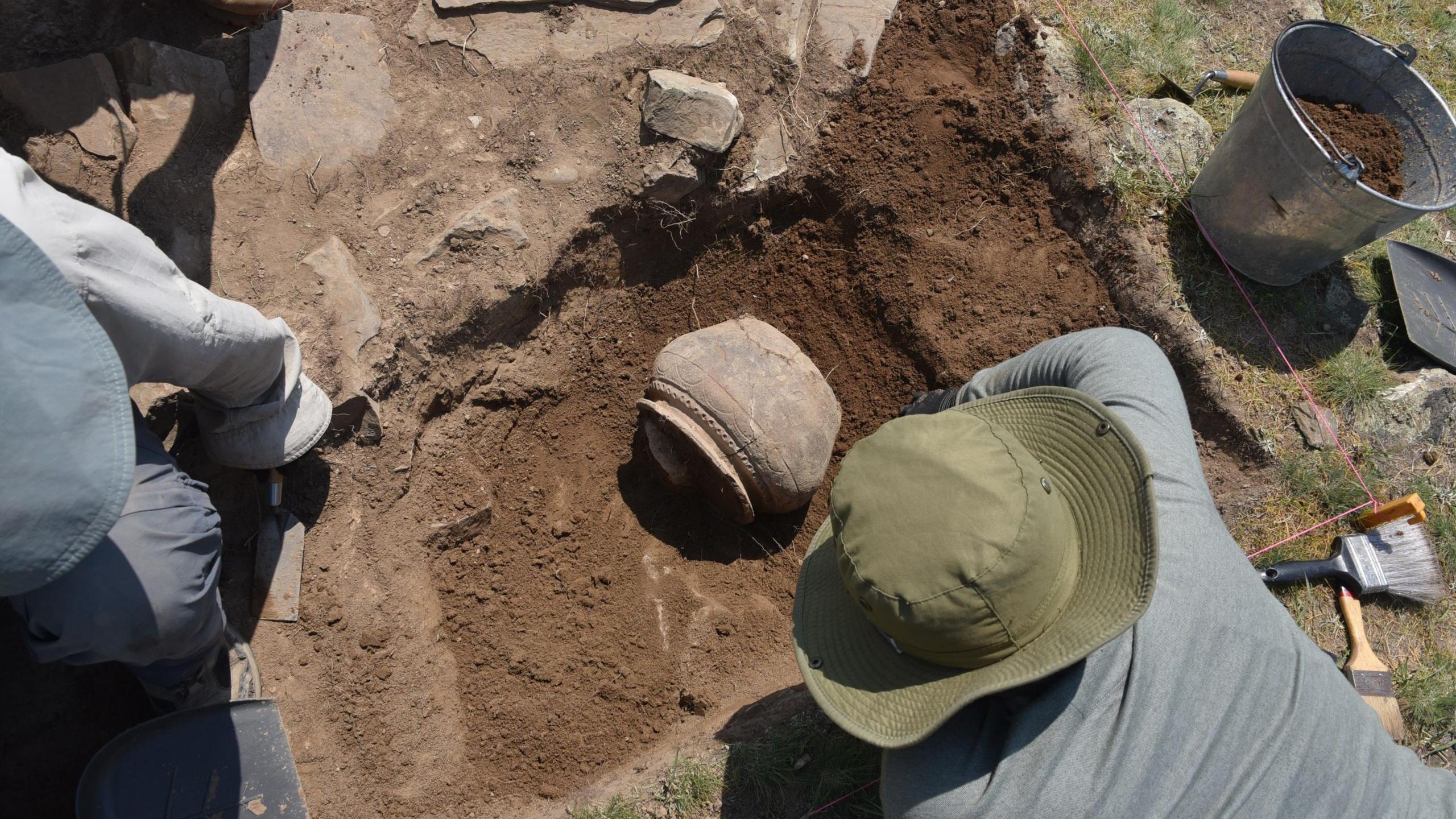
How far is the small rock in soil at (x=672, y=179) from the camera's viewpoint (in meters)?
3.37

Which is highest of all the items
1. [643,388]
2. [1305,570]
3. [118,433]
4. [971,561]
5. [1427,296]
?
[118,433]

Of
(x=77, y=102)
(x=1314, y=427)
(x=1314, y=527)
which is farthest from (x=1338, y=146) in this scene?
(x=77, y=102)

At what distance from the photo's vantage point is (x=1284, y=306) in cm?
350

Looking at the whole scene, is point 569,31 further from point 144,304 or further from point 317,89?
point 144,304

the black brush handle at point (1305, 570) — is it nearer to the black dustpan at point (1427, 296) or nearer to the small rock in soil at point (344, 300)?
the black dustpan at point (1427, 296)

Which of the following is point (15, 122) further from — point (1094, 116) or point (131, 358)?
point (1094, 116)

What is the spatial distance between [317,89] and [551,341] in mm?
1340

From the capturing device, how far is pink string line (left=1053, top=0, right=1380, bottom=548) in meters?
3.26

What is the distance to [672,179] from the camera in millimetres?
3400

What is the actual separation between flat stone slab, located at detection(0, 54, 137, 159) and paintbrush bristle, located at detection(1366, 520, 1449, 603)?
5.05 m

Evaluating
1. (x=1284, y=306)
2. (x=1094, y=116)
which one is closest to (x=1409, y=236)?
(x=1284, y=306)

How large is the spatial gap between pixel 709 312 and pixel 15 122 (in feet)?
8.77

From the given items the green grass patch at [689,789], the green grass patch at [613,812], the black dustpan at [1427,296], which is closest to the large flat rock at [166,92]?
the green grass patch at [613,812]

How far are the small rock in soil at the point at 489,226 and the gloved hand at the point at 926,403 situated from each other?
5.65 feet
